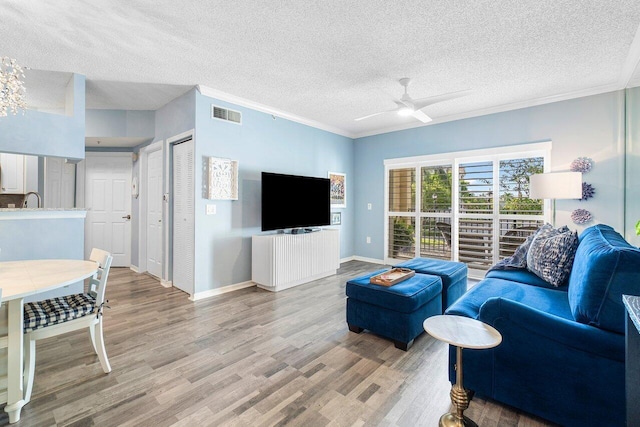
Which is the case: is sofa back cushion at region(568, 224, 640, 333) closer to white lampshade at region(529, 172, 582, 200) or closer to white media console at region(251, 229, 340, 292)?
white lampshade at region(529, 172, 582, 200)

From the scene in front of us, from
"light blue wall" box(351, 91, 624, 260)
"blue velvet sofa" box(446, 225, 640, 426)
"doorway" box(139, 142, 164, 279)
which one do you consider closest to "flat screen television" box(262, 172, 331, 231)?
"doorway" box(139, 142, 164, 279)

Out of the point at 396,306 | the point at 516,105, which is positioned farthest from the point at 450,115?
the point at 396,306

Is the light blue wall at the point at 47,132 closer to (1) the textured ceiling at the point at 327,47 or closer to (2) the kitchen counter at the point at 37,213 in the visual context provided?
(1) the textured ceiling at the point at 327,47

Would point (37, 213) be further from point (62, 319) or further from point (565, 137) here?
point (565, 137)

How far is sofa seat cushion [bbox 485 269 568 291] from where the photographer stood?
99.5 inches

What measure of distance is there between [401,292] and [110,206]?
5.51m

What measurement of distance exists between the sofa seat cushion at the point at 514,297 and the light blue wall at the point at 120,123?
4.82 meters

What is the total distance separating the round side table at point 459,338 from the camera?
4.63 ft

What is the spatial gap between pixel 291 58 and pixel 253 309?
2694 millimetres

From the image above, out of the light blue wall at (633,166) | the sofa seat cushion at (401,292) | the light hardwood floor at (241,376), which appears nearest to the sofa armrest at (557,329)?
the light hardwood floor at (241,376)

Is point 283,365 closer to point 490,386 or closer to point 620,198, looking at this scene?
point 490,386

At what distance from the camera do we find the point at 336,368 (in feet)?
6.97

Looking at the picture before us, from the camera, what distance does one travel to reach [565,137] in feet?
12.5

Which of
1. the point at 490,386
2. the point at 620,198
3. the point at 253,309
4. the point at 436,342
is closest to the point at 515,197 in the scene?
the point at 620,198
